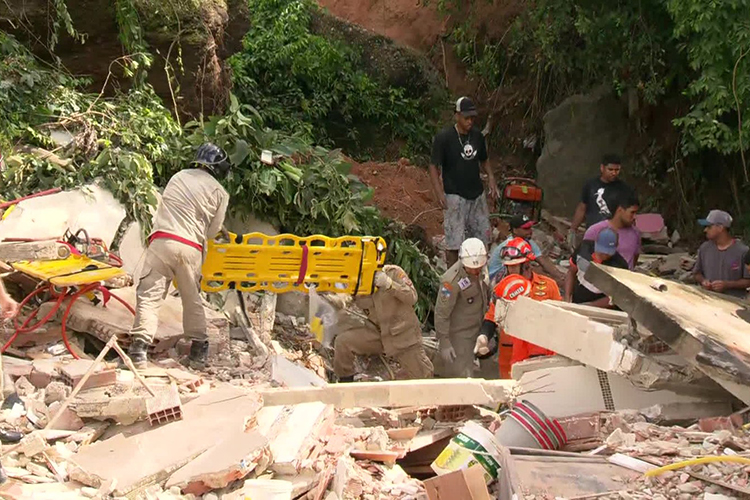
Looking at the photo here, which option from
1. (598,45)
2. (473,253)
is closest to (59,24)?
(473,253)

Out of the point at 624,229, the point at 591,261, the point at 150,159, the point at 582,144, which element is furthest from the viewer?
the point at 582,144

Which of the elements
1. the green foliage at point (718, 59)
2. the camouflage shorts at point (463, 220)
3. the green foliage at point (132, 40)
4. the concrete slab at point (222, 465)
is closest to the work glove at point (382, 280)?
the concrete slab at point (222, 465)

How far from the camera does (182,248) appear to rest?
675 cm

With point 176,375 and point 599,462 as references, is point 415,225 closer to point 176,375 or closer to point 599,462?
point 176,375

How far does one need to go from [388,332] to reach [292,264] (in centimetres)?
121

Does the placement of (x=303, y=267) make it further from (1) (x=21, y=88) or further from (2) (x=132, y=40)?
(2) (x=132, y=40)

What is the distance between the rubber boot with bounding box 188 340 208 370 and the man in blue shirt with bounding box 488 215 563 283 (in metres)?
2.32

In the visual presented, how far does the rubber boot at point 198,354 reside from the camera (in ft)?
23.2

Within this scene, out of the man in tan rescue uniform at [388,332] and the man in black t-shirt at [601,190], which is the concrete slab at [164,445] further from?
the man in black t-shirt at [601,190]

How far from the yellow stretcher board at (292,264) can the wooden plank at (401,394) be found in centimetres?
105

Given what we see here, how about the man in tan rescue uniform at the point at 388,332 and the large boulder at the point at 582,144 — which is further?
the large boulder at the point at 582,144

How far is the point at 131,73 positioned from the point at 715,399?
6.58m

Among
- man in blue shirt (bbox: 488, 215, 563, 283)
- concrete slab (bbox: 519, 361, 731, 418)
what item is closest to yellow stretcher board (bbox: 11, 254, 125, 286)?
man in blue shirt (bbox: 488, 215, 563, 283)

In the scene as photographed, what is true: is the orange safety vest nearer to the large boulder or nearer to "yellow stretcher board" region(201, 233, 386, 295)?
"yellow stretcher board" region(201, 233, 386, 295)
